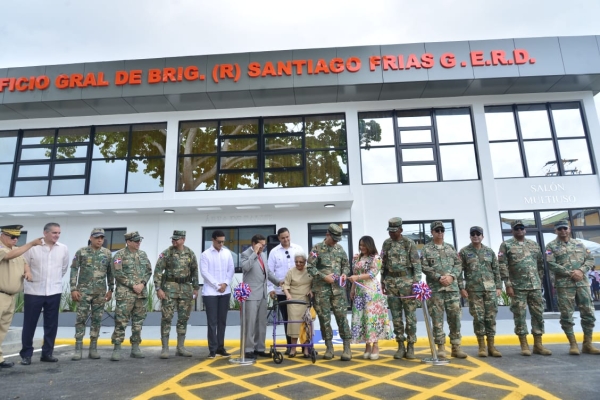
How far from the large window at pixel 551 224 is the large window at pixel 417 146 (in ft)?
5.88

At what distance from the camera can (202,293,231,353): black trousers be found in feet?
19.5

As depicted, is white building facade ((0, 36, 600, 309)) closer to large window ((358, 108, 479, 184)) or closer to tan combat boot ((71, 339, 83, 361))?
large window ((358, 108, 479, 184))

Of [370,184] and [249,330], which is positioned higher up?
[370,184]

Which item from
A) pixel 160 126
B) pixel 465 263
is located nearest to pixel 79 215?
pixel 160 126

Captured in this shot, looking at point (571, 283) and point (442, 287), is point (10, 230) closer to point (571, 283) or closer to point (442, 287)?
point (442, 287)

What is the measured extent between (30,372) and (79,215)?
25.6ft

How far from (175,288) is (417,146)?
884cm

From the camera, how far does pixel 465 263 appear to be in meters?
6.02

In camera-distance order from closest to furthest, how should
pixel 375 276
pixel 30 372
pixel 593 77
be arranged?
pixel 30 372
pixel 375 276
pixel 593 77

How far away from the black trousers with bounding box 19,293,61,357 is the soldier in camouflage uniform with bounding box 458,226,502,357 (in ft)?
A: 21.4

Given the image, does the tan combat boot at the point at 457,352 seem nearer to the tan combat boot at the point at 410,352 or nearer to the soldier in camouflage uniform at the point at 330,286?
the tan combat boot at the point at 410,352

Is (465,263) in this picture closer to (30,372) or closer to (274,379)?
(274,379)

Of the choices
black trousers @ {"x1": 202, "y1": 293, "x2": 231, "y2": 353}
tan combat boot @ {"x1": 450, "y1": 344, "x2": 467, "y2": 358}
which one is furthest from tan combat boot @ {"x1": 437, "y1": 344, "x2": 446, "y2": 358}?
black trousers @ {"x1": 202, "y1": 293, "x2": 231, "y2": 353}

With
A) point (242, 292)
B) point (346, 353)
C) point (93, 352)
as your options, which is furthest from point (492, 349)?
point (93, 352)
